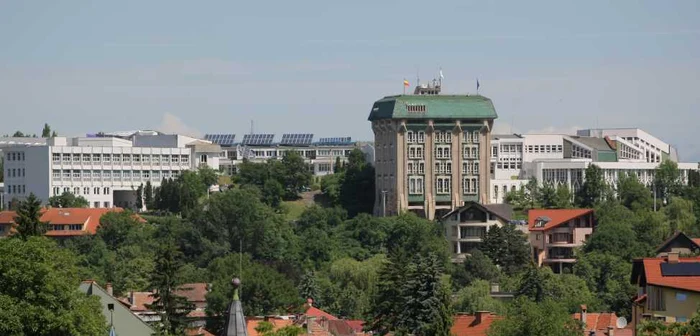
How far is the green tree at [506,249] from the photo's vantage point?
176m

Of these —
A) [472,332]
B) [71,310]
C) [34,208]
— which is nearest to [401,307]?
[472,332]

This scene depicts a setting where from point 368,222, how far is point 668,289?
113 meters

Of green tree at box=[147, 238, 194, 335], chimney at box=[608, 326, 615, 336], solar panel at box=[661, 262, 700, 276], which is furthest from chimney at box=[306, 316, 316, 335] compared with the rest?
solar panel at box=[661, 262, 700, 276]

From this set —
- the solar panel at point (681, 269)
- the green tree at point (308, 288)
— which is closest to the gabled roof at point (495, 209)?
the green tree at point (308, 288)

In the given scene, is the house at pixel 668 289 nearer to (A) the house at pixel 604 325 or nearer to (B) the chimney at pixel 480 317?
(A) the house at pixel 604 325

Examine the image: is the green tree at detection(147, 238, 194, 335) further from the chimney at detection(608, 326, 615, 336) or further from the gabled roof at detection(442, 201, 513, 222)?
the gabled roof at detection(442, 201, 513, 222)

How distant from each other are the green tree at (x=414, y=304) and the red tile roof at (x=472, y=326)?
1.99ft

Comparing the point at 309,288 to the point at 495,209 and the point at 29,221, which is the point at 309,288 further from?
the point at 495,209

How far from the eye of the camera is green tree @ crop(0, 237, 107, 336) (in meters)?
84.2

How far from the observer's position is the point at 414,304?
109m

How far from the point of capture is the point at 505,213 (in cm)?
19175

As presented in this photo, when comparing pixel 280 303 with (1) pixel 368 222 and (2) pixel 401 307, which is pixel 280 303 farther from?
(1) pixel 368 222

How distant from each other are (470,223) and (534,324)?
100985mm

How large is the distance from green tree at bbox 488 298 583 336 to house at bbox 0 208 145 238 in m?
96.9
